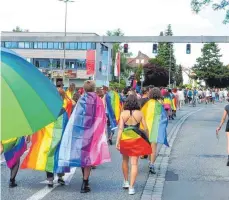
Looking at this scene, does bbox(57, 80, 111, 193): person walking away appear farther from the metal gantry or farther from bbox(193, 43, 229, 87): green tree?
bbox(193, 43, 229, 87): green tree

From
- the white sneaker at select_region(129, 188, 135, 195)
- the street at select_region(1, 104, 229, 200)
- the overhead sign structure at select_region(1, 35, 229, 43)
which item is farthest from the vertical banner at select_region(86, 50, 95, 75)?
the white sneaker at select_region(129, 188, 135, 195)

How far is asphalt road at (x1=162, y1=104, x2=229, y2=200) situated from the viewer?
7492 millimetres

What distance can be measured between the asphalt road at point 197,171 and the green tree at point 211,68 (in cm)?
9855

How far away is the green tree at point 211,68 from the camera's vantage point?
11214 centimetres

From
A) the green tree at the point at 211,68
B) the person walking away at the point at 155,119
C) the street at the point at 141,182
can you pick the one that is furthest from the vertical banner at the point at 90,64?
the green tree at the point at 211,68

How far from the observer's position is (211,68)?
113000mm

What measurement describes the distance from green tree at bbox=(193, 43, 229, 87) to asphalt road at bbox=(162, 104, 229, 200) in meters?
98.5

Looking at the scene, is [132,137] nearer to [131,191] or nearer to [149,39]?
[131,191]

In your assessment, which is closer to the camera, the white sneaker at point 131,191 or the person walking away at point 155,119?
the white sneaker at point 131,191

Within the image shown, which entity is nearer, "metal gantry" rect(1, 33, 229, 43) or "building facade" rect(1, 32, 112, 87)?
"metal gantry" rect(1, 33, 229, 43)

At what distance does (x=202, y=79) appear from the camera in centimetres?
11431

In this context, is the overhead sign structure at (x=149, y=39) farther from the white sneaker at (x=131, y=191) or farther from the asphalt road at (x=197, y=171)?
the white sneaker at (x=131, y=191)

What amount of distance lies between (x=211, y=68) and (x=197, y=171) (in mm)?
105511

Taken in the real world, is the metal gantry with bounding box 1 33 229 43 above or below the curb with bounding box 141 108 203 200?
above
